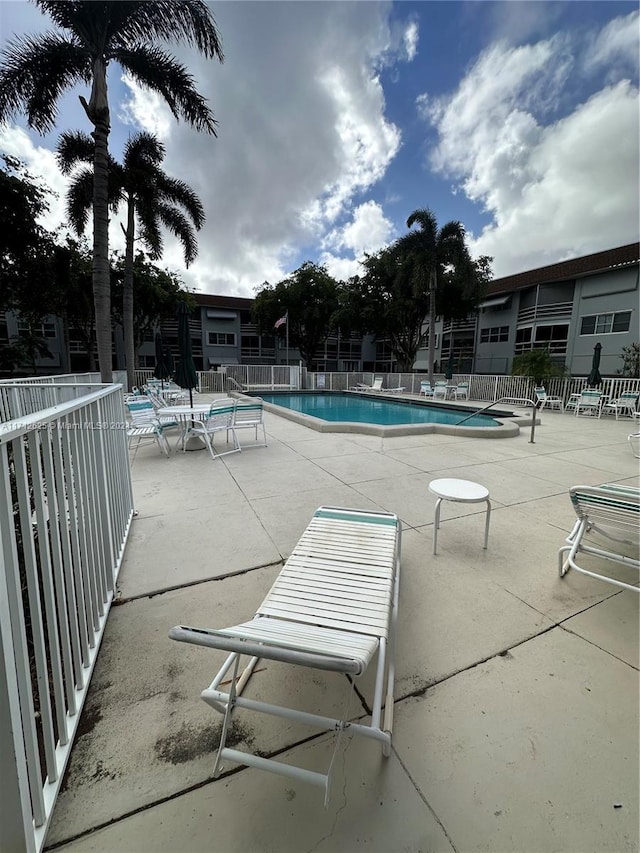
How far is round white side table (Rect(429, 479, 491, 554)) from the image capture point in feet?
9.33

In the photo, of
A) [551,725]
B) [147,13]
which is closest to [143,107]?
[147,13]

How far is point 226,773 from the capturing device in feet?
4.24

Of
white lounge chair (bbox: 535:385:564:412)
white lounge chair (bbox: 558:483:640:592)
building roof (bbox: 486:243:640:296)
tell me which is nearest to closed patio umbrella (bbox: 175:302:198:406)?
white lounge chair (bbox: 558:483:640:592)

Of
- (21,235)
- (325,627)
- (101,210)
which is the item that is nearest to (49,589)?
(325,627)

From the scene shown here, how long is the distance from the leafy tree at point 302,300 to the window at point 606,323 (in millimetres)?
16723

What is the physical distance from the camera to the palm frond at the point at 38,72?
27.6 ft

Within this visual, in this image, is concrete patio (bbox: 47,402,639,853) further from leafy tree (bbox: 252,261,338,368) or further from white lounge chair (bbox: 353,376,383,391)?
leafy tree (bbox: 252,261,338,368)

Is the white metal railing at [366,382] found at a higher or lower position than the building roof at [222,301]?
lower

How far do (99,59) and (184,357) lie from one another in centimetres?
813

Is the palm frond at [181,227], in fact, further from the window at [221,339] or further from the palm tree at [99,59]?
the window at [221,339]

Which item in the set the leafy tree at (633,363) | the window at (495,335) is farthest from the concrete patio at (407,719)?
the window at (495,335)

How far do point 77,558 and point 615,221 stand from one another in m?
26.7

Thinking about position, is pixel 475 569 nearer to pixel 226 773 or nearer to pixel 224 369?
pixel 226 773

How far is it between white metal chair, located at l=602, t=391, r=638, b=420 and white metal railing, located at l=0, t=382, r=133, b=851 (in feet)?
46.2
